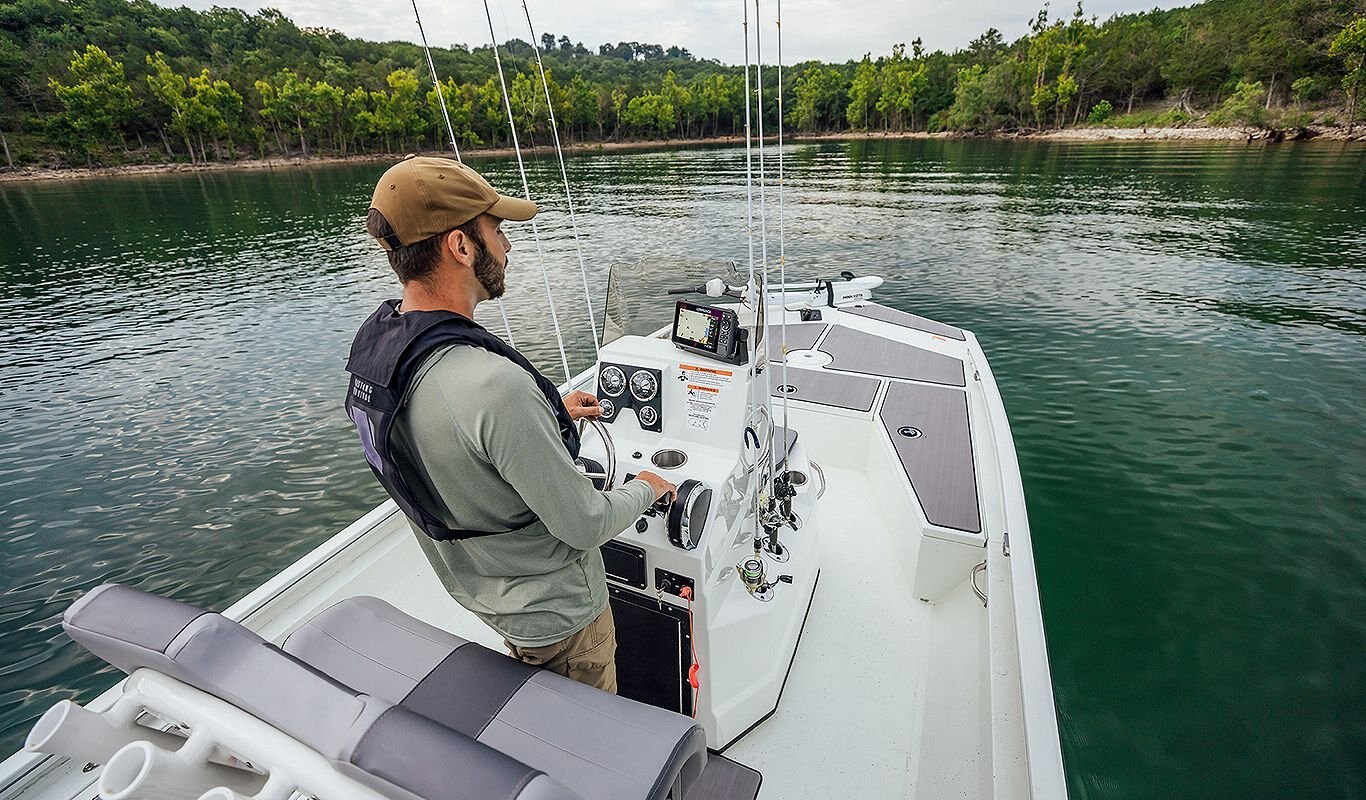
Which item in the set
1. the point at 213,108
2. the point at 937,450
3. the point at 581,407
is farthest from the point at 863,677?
the point at 213,108

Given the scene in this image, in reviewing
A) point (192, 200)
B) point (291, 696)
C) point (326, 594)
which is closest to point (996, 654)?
point (291, 696)

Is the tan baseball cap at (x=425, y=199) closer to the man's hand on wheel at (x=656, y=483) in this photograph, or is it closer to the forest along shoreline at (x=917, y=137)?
the man's hand on wheel at (x=656, y=483)

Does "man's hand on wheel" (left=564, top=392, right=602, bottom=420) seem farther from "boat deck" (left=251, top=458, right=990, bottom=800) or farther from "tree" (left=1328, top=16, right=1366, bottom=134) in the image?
"tree" (left=1328, top=16, right=1366, bottom=134)

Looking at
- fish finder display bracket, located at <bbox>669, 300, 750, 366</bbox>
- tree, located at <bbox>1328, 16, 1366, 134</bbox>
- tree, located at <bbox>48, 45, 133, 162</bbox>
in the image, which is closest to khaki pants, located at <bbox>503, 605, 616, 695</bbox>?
fish finder display bracket, located at <bbox>669, 300, 750, 366</bbox>

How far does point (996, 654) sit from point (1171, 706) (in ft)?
7.47

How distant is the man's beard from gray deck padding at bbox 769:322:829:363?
159 inches

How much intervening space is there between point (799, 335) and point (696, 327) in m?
3.73

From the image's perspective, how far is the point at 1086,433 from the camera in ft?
21.2

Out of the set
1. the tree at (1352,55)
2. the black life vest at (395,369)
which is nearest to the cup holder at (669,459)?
the black life vest at (395,369)

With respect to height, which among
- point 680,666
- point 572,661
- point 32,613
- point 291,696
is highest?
point 291,696

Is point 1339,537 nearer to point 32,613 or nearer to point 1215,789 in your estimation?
point 1215,789

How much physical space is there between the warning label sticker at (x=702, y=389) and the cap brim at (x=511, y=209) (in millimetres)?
1076

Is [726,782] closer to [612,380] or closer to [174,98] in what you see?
[612,380]

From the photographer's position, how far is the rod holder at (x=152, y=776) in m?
0.79
